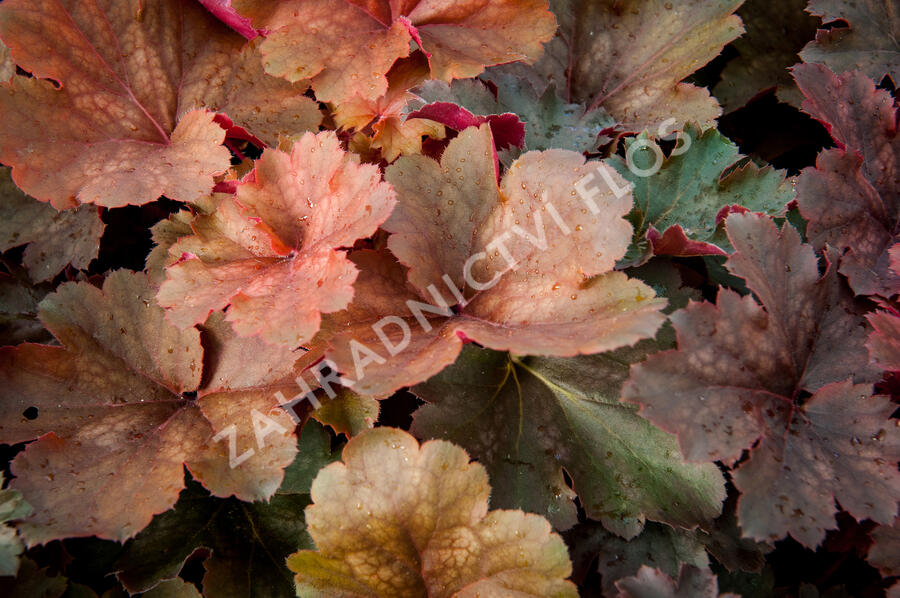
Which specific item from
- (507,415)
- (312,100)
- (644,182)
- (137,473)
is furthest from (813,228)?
(137,473)

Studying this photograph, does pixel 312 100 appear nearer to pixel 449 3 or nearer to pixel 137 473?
pixel 449 3

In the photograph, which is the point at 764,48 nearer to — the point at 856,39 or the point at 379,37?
the point at 856,39

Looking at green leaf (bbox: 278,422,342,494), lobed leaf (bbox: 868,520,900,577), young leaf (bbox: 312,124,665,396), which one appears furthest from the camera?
green leaf (bbox: 278,422,342,494)

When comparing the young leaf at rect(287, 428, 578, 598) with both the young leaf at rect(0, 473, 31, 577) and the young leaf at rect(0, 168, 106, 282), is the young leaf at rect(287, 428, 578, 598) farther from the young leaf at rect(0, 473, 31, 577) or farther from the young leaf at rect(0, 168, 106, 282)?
the young leaf at rect(0, 168, 106, 282)

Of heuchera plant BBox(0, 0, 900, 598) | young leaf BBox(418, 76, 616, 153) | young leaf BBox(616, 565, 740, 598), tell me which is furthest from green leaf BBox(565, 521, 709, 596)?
young leaf BBox(418, 76, 616, 153)

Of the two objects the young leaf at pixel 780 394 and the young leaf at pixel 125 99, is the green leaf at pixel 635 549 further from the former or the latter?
the young leaf at pixel 125 99

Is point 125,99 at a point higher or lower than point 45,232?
higher

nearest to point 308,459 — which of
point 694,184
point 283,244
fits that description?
point 283,244
